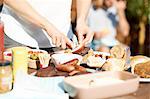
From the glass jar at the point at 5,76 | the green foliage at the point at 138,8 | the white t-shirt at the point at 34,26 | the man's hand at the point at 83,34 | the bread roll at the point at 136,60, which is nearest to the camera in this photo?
the glass jar at the point at 5,76

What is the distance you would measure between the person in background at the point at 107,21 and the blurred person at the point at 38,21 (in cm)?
154

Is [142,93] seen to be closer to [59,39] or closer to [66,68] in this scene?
[66,68]

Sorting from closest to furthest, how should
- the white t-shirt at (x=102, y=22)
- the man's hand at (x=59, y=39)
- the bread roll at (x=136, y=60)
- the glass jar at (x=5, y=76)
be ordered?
the glass jar at (x=5, y=76) → the bread roll at (x=136, y=60) → the man's hand at (x=59, y=39) → the white t-shirt at (x=102, y=22)

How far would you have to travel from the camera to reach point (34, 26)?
219cm

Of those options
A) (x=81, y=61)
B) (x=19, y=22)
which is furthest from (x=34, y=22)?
(x=81, y=61)

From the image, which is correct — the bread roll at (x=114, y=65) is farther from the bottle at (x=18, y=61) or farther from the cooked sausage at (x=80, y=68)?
the bottle at (x=18, y=61)

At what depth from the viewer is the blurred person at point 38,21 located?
6.56ft

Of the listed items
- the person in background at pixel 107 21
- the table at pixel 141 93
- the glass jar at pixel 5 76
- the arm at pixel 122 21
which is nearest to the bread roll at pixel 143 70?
the table at pixel 141 93

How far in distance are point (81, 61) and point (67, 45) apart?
0.14 m

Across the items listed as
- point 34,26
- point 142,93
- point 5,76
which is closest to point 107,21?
point 34,26

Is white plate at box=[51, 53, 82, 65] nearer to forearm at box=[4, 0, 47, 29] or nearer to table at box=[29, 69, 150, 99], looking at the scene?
forearm at box=[4, 0, 47, 29]

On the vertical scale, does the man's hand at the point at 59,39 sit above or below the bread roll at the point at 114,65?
above

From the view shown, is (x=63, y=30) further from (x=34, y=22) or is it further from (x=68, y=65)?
(x=68, y=65)

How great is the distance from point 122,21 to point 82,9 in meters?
2.18
